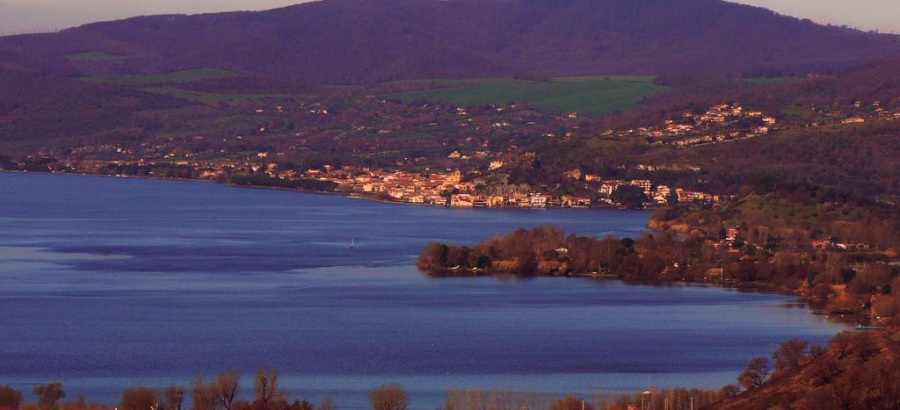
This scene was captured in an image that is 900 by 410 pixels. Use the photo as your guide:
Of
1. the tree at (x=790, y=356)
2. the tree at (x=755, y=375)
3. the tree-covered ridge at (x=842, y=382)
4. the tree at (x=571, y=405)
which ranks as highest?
the tree-covered ridge at (x=842, y=382)

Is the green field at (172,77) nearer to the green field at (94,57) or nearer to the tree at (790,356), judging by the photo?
the green field at (94,57)

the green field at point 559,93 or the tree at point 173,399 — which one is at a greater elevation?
the green field at point 559,93

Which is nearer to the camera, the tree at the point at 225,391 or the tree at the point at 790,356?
the tree at the point at 225,391

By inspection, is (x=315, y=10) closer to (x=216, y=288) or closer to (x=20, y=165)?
(x=20, y=165)

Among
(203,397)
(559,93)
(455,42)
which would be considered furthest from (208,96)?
(203,397)

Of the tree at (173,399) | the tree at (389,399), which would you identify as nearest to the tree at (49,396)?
the tree at (173,399)

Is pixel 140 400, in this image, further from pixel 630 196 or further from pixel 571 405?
pixel 630 196

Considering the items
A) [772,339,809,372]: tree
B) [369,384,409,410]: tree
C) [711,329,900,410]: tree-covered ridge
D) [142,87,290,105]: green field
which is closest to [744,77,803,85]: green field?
[142,87,290,105]: green field

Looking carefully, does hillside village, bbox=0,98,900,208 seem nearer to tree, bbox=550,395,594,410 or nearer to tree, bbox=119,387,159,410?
tree, bbox=550,395,594,410
